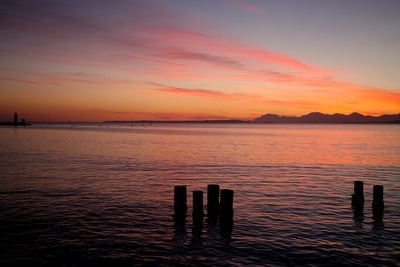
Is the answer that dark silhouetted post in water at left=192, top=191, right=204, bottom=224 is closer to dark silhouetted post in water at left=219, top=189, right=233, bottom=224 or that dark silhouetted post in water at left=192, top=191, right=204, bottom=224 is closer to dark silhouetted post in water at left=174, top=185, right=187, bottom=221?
dark silhouetted post in water at left=174, top=185, right=187, bottom=221

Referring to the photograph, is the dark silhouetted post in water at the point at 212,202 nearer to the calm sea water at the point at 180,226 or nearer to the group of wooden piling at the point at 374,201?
the calm sea water at the point at 180,226

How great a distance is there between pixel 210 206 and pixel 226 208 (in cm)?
107

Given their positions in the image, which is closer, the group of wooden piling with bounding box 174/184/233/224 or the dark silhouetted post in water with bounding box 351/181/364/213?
the group of wooden piling with bounding box 174/184/233/224

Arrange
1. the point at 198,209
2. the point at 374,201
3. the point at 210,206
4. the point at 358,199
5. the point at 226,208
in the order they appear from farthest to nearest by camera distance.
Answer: the point at 358,199 < the point at 374,201 < the point at 210,206 < the point at 198,209 < the point at 226,208

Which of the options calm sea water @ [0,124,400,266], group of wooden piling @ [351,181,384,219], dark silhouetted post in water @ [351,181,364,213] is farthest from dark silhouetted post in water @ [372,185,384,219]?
dark silhouetted post in water @ [351,181,364,213]

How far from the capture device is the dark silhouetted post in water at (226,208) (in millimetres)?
16703

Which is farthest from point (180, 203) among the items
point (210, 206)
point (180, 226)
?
point (210, 206)

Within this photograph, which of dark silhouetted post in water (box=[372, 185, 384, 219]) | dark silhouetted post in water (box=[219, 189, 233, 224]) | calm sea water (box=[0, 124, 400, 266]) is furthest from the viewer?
dark silhouetted post in water (box=[372, 185, 384, 219])

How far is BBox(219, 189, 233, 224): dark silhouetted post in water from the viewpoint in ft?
54.8

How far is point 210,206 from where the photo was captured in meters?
17.5

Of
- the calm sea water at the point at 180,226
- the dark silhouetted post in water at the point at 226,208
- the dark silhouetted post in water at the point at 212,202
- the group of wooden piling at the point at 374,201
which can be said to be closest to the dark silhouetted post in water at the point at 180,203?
the calm sea water at the point at 180,226

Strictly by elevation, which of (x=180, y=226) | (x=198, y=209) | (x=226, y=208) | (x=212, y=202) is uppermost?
(x=212, y=202)

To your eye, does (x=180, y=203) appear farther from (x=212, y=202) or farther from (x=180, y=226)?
(x=212, y=202)

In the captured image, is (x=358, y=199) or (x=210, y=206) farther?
(x=358, y=199)
